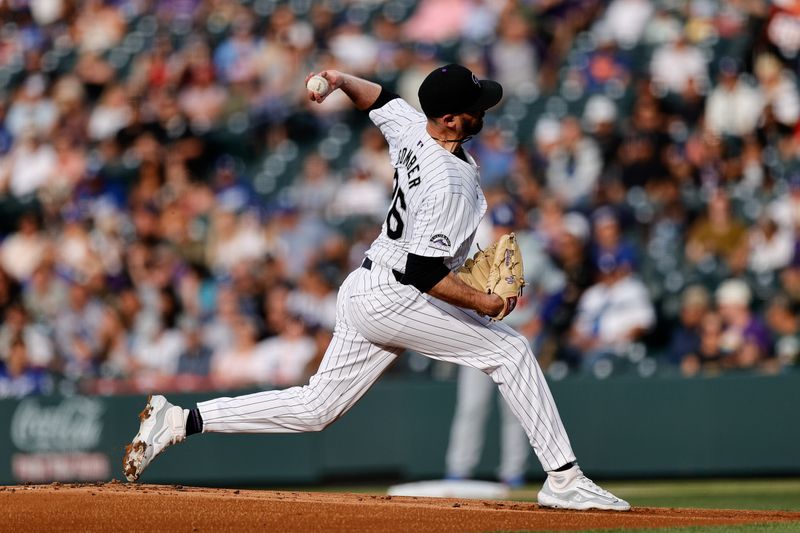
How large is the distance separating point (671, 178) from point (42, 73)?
8.75 meters

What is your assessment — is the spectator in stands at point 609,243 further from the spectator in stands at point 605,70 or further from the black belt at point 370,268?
the black belt at point 370,268

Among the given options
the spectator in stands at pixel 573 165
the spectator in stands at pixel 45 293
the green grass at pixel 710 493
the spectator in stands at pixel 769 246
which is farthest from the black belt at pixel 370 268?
the spectator in stands at pixel 45 293

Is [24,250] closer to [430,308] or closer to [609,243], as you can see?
[609,243]

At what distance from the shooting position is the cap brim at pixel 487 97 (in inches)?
221

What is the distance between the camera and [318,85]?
19.3 feet

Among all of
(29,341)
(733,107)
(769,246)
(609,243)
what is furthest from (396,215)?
(29,341)

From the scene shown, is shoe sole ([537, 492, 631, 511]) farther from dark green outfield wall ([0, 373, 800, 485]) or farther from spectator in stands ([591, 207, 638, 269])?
spectator in stands ([591, 207, 638, 269])

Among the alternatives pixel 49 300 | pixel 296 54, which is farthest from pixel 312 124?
pixel 49 300

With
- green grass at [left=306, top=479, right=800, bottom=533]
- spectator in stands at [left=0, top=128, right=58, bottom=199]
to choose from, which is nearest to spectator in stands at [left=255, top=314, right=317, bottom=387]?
green grass at [left=306, top=479, right=800, bottom=533]

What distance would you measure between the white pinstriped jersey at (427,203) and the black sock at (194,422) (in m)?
1.03

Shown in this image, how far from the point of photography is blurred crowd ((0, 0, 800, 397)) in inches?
422

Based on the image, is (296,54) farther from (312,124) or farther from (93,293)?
(93,293)

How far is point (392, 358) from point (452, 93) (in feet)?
3.88

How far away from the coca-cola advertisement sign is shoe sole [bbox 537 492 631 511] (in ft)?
22.7
